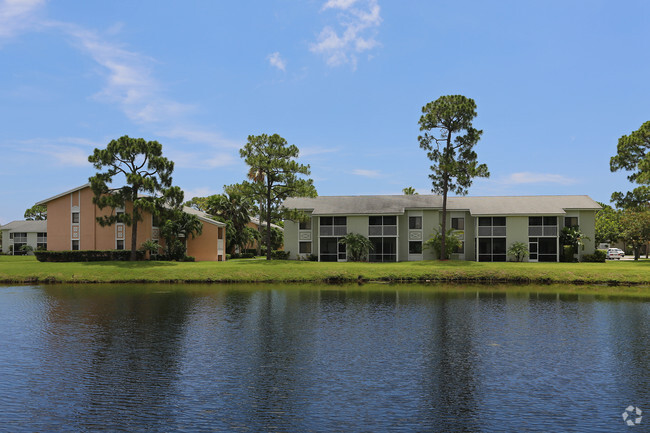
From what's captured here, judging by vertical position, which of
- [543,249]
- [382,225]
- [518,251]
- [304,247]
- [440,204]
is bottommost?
[518,251]

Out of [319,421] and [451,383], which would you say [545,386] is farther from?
[319,421]

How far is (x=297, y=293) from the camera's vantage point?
36.9m

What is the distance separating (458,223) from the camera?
62.2m

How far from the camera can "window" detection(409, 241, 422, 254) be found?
60588 millimetres

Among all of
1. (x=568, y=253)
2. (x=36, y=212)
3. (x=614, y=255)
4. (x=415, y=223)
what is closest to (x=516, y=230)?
(x=568, y=253)

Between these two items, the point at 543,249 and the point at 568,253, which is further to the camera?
the point at 543,249

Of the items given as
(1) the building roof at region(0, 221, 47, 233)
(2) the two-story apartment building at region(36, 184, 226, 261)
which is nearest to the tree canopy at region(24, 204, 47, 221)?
(1) the building roof at region(0, 221, 47, 233)

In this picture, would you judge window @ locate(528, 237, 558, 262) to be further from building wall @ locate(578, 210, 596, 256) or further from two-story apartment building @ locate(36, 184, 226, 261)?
two-story apartment building @ locate(36, 184, 226, 261)

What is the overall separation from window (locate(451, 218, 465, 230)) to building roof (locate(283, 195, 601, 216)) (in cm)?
142

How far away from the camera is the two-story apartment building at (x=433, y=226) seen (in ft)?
194

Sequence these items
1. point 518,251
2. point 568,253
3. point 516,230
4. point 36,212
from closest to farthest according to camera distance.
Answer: point 518,251 < point 568,253 < point 516,230 < point 36,212

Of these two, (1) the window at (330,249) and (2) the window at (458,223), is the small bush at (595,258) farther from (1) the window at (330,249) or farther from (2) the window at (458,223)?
(1) the window at (330,249)

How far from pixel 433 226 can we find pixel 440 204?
2.70 m

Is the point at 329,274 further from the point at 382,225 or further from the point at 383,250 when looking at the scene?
the point at 383,250
